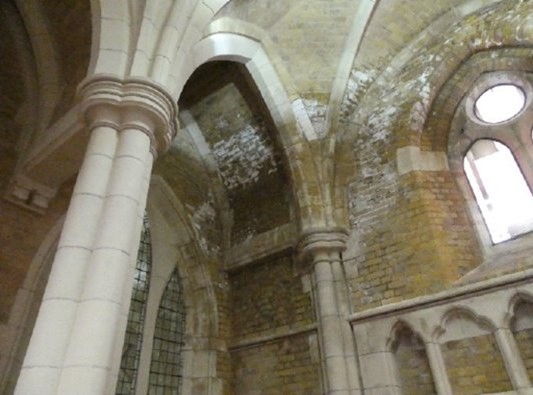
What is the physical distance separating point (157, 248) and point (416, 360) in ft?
13.1

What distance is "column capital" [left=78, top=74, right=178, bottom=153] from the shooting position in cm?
377

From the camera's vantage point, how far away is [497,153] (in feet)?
20.5

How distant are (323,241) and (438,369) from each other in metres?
2.05

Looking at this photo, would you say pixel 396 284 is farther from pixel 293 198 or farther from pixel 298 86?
pixel 298 86

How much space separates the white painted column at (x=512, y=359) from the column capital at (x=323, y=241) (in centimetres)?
215

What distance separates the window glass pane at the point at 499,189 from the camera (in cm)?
572

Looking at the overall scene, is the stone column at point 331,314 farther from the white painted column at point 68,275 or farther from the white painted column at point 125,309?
the white painted column at point 68,275

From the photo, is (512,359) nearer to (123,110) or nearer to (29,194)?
(123,110)

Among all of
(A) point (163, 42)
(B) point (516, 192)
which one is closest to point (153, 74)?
(A) point (163, 42)

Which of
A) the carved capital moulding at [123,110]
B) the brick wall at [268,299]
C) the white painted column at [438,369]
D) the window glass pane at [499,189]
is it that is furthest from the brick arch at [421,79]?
the carved capital moulding at [123,110]

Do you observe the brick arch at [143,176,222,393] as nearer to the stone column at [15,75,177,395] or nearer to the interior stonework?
the interior stonework

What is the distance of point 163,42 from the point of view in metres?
4.30

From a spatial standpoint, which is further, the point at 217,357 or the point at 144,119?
the point at 217,357

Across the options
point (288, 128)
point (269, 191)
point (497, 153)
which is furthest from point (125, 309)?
point (497, 153)
